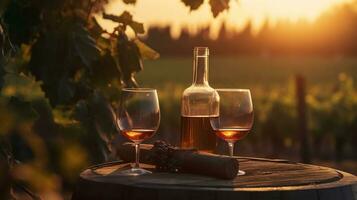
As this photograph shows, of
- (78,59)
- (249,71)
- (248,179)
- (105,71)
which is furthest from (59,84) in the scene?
(249,71)

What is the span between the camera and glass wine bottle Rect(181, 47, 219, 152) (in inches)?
105

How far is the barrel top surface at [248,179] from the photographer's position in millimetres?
2123

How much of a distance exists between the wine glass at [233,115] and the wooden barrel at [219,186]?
0.14 m

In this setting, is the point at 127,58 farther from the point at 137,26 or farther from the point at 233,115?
the point at 233,115

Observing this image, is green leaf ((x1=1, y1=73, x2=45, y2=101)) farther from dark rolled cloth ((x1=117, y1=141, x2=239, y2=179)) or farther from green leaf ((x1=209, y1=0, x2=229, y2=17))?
green leaf ((x1=209, y1=0, x2=229, y2=17))

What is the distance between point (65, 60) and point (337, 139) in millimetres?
14716

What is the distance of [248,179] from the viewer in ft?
7.57

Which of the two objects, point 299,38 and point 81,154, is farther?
point 299,38

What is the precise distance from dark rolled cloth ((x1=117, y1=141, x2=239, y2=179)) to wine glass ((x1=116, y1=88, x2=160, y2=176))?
0.28 ft

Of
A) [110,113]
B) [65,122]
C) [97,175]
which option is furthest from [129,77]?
[97,175]

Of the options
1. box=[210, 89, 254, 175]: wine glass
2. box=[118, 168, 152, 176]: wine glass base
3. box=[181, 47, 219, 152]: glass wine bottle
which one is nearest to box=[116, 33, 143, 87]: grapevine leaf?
box=[181, 47, 219, 152]: glass wine bottle

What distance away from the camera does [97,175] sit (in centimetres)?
234

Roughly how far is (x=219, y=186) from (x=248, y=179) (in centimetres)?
21

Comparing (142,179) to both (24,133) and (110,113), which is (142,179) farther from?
(24,133)
